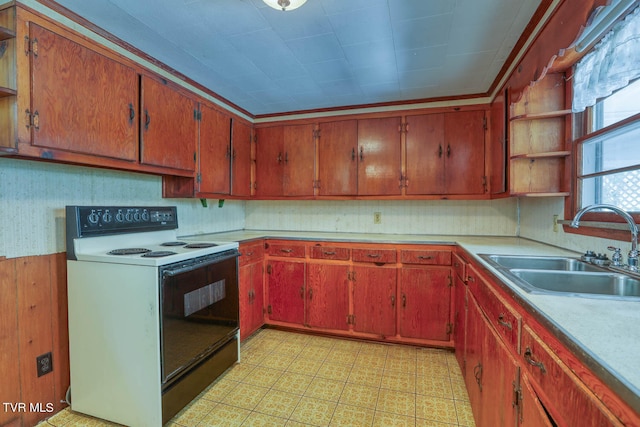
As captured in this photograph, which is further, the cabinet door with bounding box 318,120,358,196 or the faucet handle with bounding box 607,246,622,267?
the cabinet door with bounding box 318,120,358,196

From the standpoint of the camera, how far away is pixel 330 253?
2.75m

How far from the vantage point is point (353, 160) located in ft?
9.98

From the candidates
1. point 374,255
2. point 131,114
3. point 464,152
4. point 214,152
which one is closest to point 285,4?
point 131,114

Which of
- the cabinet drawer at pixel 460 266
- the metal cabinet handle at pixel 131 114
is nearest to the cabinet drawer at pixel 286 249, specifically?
the cabinet drawer at pixel 460 266

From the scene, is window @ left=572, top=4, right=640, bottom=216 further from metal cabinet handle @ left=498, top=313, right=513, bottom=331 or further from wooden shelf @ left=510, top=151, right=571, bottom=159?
metal cabinet handle @ left=498, top=313, right=513, bottom=331

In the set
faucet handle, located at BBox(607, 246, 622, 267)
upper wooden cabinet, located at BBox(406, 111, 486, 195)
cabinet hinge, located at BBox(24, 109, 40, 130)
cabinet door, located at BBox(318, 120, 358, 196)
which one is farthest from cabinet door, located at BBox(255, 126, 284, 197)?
faucet handle, located at BBox(607, 246, 622, 267)

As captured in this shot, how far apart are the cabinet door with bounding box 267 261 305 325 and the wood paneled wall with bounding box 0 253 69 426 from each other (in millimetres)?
1548

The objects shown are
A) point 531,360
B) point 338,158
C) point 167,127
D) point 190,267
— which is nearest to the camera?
point 531,360

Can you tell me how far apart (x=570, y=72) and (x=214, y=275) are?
2.62 m

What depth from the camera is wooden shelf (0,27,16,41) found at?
1285 mm

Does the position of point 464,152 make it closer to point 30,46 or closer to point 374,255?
point 374,255

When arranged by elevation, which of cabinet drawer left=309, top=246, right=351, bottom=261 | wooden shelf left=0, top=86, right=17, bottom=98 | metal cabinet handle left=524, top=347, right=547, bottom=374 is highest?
wooden shelf left=0, top=86, right=17, bottom=98

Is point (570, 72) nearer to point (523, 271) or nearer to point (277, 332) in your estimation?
point (523, 271)

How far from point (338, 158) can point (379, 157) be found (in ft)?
1.38
